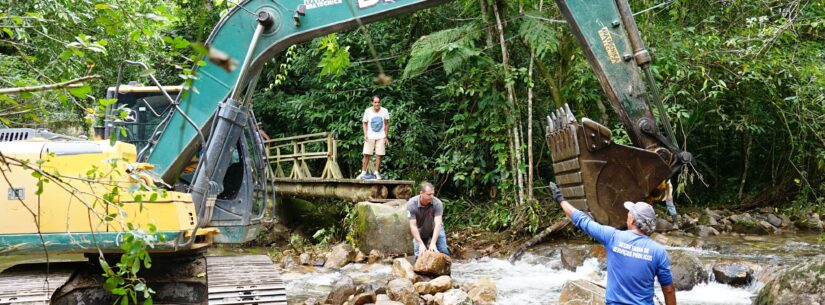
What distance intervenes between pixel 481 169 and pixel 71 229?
925 cm

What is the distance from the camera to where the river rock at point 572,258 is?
9.83 meters

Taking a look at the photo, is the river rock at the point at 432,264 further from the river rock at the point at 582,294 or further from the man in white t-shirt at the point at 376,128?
the man in white t-shirt at the point at 376,128

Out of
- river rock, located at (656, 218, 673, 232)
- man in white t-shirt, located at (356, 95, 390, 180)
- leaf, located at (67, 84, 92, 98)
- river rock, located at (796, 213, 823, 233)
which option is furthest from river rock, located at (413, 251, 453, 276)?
river rock, located at (796, 213, 823, 233)

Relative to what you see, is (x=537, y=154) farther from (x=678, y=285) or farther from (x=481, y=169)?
(x=678, y=285)

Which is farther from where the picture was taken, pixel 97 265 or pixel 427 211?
pixel 427 211

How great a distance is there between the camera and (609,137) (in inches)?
227

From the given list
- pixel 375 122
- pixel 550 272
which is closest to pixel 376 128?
pixel 375 122

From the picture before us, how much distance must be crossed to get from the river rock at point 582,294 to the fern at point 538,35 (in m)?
4.80

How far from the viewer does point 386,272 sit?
385 inches

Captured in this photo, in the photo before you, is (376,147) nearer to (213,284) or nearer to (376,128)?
(376,128)

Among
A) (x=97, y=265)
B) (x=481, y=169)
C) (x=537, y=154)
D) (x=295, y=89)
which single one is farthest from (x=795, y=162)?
(x=97, y=265)

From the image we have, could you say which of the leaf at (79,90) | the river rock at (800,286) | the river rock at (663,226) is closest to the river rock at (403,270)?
the river rock at (800,286)

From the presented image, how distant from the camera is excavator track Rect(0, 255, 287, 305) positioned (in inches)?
201

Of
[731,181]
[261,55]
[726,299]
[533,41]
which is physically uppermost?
[533,41]
